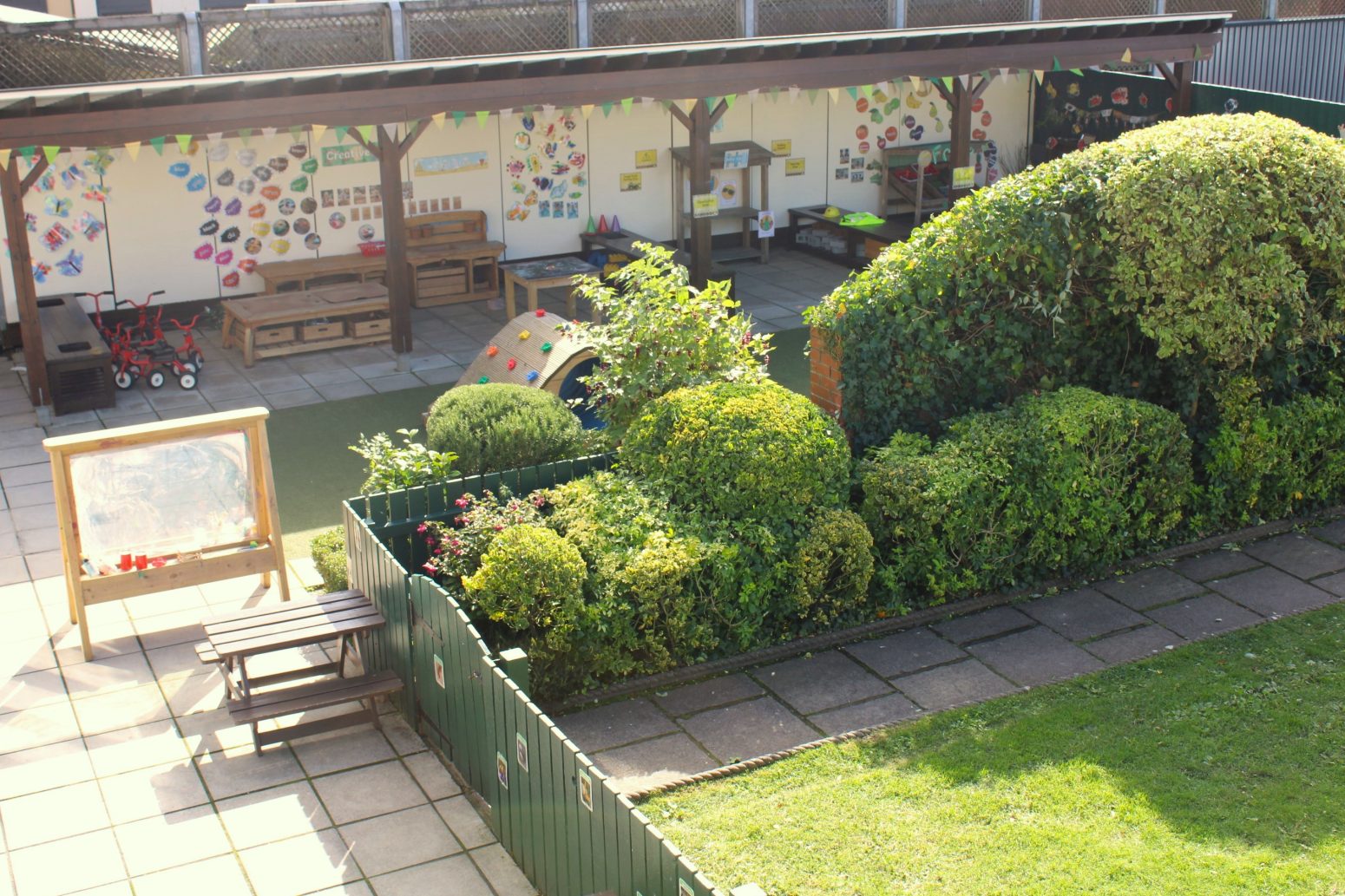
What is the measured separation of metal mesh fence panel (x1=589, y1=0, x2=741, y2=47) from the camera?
53.3 feet

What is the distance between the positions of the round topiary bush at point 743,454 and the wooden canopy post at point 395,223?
21.5ft

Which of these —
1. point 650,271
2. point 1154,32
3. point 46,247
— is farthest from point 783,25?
point 46,247

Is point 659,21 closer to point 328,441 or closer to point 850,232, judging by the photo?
point 850,232

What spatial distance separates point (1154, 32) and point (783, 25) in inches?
199

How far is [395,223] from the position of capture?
15203 mm

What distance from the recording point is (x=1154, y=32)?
18375 mm

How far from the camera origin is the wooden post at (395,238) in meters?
14.9

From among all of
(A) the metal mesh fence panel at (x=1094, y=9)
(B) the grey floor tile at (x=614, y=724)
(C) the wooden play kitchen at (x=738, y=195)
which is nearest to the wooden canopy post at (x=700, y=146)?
(C) the wooden play kitchen at (x=738, y=195)

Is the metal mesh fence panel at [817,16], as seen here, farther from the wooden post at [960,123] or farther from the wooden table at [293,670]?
the wooden table at [293,670]

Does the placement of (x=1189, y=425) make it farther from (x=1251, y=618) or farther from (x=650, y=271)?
(x=650, y=271)

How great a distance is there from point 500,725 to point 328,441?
6.86 metres

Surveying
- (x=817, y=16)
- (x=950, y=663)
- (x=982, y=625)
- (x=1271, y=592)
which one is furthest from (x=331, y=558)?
(x=817, y=16)

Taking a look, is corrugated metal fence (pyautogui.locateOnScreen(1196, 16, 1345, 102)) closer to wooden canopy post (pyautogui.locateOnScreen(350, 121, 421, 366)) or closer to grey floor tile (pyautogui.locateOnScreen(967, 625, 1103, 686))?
wooden canopy post (pyautogui.locateOnScreen(350, 121, 421, 366))

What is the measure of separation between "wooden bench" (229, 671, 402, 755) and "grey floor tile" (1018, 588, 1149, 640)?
4394mm
